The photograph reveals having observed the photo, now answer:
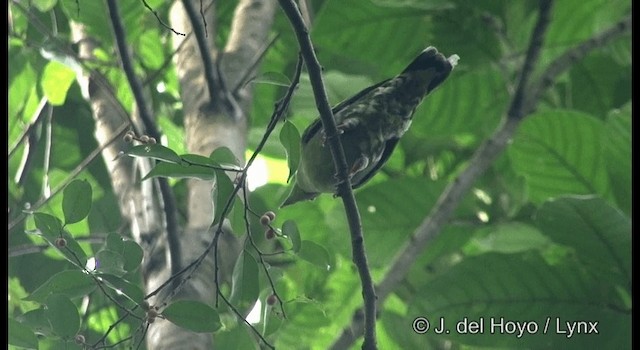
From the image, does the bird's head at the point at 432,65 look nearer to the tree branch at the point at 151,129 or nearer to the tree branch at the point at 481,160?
the tree branch at the point at 481,160

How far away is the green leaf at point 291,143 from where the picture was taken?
183 cm

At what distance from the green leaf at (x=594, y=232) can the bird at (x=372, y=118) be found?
1.77 ft

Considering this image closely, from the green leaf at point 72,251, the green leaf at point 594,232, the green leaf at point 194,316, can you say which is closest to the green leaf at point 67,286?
the green leaf at point 72,251

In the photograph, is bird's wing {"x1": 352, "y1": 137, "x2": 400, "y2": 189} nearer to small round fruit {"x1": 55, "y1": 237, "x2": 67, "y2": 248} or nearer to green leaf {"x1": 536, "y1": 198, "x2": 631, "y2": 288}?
green leaf {"x1": 536, "y1": 198, "x2": 631, "y2": 288}

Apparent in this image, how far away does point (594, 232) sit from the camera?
292 cm

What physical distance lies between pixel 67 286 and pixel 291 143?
1.67ft

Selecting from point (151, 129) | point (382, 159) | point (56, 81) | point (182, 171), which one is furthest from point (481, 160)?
point (56, 81)

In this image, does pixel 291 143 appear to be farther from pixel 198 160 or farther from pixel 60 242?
pixel 60 242

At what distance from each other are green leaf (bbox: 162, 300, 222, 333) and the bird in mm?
894

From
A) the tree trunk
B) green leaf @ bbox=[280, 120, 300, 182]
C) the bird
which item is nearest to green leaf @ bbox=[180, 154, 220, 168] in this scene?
green leaf @ bbox=[280, 120, 300, 182]

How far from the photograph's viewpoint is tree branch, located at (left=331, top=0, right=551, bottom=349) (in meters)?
2.49

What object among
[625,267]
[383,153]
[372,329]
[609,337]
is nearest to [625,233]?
[625,267]

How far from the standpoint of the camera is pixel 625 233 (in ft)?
9.48

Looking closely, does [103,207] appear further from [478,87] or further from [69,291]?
[69,291]
